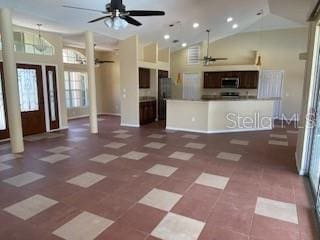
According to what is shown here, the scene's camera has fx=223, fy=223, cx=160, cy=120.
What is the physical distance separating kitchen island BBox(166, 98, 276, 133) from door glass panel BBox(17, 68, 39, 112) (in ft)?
14.1

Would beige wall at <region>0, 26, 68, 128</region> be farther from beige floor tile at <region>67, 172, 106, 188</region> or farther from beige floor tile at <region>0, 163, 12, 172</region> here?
beige floor tile at <region>67, 172, 106, 188</region>

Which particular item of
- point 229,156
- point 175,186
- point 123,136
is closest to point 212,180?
point 175,186

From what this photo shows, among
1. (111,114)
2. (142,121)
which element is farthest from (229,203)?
(111,114)

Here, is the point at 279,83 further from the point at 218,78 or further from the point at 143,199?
the point at 143,199

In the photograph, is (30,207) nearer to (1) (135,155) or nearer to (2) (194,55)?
(1) (135,155)

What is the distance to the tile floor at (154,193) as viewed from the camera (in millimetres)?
2461

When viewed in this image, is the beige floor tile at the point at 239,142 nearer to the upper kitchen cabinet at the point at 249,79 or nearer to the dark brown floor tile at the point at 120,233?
the dark brown floor tile at the point at 120,233

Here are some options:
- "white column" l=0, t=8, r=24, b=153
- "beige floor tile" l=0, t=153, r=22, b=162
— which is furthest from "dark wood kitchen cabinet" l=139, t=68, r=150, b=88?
"beige floor tile" l=0, t=153, r=22, b=162

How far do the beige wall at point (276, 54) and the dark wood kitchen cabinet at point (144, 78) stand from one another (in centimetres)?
321

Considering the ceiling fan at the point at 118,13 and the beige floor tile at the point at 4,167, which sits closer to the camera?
the ceiling fan at the point at 118,13

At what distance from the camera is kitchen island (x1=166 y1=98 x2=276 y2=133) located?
23.6 ft

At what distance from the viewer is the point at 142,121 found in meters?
8.54

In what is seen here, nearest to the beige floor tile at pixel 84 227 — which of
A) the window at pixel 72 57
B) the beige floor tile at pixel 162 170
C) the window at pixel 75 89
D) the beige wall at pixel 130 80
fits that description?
the beige floor tile at pixel 162 170

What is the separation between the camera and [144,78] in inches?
352
